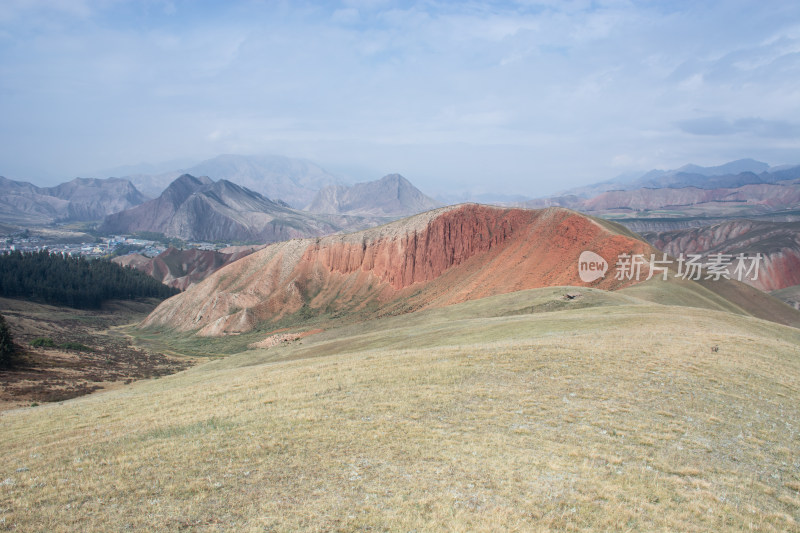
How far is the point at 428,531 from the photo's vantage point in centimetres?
796

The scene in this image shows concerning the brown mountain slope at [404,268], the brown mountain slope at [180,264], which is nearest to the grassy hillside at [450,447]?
the brown mountain slope at [404,268]

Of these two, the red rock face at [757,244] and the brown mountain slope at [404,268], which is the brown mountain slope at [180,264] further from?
the red rock face at [757,244]

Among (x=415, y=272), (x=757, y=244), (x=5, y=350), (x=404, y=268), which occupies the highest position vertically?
(x=757, y=244)

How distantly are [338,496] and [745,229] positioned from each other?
213576 millimetres

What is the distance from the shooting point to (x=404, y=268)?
88750mm

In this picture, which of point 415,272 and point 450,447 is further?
→ point 415,272

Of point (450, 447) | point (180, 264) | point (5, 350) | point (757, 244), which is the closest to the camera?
point (450, 447)

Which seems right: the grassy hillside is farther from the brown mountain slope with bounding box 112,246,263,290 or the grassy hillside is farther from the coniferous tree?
the brown mountain slope with bounding box 112,246,263,290

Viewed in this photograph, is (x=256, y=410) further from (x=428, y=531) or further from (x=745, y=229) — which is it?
(x=745, y=229)

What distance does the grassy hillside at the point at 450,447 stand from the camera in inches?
345

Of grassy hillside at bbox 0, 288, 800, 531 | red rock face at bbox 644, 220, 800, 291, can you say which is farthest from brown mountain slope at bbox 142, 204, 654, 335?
red rock face at bbox 644, 220, 800, 291

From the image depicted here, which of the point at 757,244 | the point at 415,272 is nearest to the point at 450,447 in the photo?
the point at 415,272

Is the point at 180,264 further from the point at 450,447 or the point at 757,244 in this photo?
the point at 757,244

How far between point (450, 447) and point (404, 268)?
7689 centimetres
